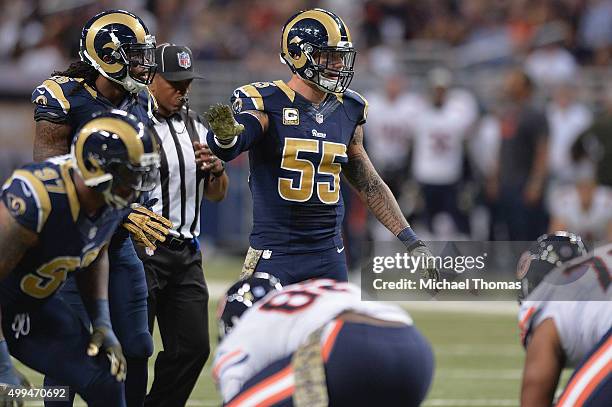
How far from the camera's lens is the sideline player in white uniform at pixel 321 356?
4020 mm

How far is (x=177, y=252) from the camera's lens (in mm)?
6133

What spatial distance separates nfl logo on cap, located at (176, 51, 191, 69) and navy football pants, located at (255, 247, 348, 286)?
1.08 metres

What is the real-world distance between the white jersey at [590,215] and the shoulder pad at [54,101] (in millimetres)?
6041

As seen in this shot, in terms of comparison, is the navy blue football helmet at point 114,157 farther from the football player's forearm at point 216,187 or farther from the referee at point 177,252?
the football player's forearm at point 216,187

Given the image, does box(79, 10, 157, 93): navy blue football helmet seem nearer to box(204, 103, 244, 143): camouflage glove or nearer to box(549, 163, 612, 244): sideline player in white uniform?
box(204, 103, 244, 143): camouflage glove

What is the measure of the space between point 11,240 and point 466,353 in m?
5.08

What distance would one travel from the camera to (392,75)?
13.6 meters

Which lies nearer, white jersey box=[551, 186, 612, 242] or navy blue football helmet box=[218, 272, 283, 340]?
navy blue football helmet box=[218, 272, 283, 340]

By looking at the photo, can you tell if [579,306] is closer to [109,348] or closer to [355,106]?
[109,348]

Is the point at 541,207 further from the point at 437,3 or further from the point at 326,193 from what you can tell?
the point at 326,193

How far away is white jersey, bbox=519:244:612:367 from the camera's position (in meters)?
3.93

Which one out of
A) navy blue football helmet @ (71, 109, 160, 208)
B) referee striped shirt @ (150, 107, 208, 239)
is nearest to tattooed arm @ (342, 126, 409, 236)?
referee striped shirt @ (150, 107, 208, 239)

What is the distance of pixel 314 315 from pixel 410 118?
9.39 m

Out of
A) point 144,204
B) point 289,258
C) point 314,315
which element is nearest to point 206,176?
point 144,204
